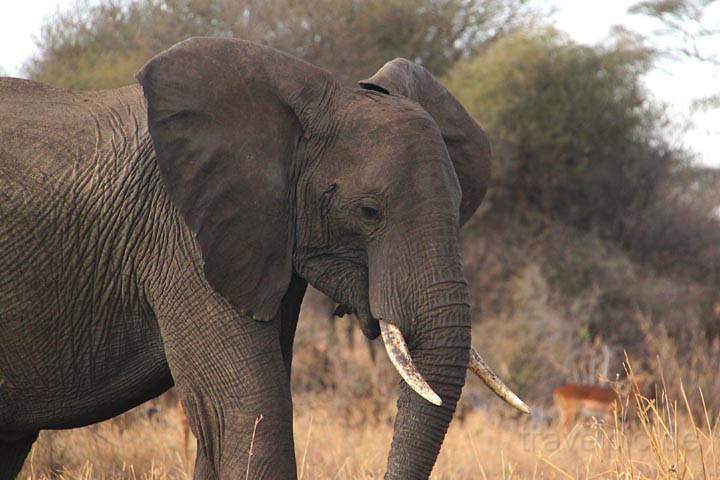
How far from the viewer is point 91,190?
13.2 ft

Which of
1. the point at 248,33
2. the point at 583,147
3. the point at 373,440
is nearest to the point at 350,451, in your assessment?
the point at 373,440

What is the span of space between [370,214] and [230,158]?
0.49m

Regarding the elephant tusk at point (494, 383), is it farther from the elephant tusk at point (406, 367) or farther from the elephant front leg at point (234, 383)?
the elephant front leg at point (234, 383)

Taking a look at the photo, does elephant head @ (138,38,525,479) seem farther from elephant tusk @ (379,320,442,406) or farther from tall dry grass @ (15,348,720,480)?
tall dry grass @ (15,348,720,480)

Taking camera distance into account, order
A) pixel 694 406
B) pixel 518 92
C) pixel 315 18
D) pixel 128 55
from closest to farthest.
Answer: pixel 694 406
pixel 128 55
pixel 315 18
pixel 518 92

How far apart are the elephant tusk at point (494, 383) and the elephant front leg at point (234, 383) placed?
0.64m

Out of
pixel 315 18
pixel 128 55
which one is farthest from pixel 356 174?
pixel 315 18

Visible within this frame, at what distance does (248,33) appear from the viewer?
14.2 meters

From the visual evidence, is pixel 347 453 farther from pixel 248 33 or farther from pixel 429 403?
pixel 248 33

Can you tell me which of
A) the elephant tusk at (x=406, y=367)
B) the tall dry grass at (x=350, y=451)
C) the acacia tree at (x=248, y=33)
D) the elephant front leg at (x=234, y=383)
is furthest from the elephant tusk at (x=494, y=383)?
the acacia tree at (x=248, y=33)

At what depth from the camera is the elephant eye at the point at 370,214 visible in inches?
152

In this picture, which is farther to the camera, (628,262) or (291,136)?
(628,262)

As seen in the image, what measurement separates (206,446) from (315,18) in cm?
1194

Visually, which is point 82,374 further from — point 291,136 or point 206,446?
point 291,136
